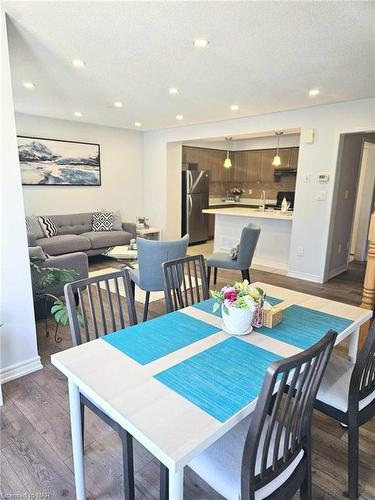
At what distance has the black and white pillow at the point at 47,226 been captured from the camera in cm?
548

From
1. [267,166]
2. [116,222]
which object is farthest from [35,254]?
[267,166]

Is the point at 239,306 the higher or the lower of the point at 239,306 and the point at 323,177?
the lower

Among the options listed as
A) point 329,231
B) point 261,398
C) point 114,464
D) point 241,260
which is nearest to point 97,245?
point 241,260

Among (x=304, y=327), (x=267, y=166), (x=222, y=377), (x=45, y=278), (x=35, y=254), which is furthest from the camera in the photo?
(x=267, y=166)

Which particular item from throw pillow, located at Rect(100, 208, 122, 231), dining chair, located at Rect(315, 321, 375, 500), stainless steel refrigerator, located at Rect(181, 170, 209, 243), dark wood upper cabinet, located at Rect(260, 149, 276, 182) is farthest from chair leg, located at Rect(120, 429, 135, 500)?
dark wood upper cabinet, located at Rect(260, 149, 276, 182)

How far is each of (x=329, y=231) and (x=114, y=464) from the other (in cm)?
417

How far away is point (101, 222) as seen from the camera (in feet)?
20.7

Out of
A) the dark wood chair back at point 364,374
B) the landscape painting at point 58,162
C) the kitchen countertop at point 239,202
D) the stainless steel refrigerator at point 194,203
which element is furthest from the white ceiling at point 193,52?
the kitchen countertop at point 239,202

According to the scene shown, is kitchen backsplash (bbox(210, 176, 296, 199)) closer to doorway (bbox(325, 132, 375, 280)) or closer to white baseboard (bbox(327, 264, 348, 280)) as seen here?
doorway (bbox(325, 132, 375, 280))

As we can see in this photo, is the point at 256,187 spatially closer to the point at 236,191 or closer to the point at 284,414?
the point at 236,191

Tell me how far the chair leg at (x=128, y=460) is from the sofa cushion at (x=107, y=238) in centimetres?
468

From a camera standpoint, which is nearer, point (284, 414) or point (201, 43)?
point (284, 414)

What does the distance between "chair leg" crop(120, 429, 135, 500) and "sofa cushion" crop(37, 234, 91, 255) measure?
4.30 m

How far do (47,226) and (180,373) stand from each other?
4.98 m
